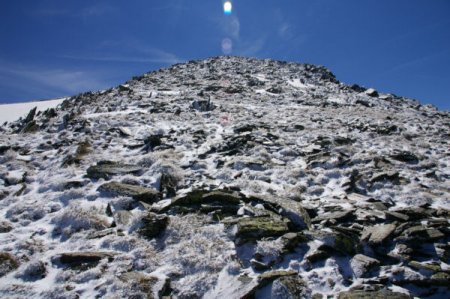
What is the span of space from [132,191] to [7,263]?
392 centimetres

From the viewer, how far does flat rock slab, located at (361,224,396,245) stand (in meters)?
7.57

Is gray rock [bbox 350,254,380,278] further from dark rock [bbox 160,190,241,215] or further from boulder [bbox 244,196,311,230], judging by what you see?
dark rock [bbox 160,190,241,215]

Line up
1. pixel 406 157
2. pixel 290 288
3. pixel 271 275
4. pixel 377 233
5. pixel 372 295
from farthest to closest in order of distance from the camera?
pixel 406 157
pixel 377 233
pixel 271 275
pixel 290 288
pixel 372 295

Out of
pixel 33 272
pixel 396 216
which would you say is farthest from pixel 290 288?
pixel 33 272

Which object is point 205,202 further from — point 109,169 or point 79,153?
point 79,153

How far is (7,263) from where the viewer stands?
7.38 m

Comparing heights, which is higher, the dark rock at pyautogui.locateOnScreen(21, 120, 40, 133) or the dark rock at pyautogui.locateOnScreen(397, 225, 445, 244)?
the dark rock at pyautogui.locateOnScreen(21, 120, 40, 133)

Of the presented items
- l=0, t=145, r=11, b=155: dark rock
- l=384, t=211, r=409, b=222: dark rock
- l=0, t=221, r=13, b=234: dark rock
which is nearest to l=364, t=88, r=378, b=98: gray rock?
l=384, t=211, r=409, b=222: dark rock

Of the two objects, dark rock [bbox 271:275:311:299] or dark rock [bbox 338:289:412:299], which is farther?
dark rock [bbox 271:275:311:299]

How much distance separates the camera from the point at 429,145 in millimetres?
16891

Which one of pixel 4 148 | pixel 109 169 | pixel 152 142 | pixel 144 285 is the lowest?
pixel 144 285

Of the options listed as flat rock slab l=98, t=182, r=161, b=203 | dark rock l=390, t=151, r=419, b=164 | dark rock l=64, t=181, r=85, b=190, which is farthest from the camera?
dark rock l=390, t=151, r=419, b=164

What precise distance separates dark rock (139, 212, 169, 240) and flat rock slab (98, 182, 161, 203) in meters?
1.50

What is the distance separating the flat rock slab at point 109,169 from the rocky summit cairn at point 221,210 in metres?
0.05
